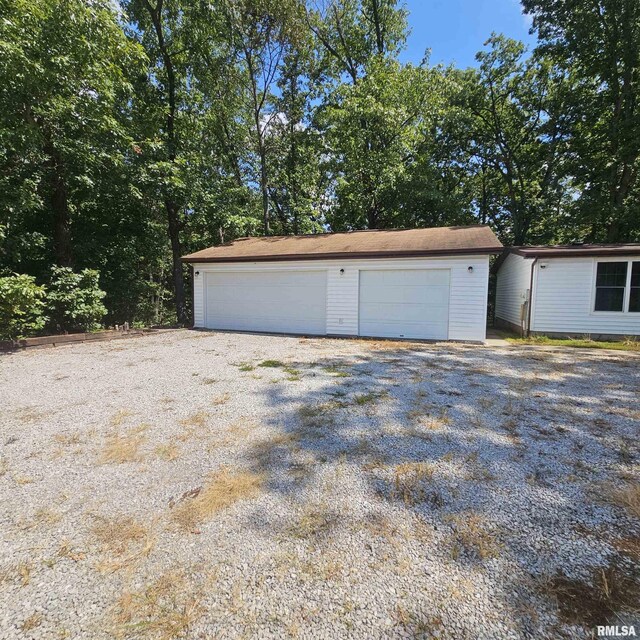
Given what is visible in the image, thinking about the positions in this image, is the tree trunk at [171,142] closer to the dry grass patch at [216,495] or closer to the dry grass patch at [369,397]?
the dry grass patch at [369,397]

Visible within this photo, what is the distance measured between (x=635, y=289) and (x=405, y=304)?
594 centimetres

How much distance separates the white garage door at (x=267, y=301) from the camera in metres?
9.78

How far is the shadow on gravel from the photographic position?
6.09 feet

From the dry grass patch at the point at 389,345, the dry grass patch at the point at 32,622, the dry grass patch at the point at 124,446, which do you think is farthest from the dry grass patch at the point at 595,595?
the dry grass patch at the point at 389,345

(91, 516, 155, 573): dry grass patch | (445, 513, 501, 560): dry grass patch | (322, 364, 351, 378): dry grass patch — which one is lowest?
(91, 516, 155, 573): dry grass patch

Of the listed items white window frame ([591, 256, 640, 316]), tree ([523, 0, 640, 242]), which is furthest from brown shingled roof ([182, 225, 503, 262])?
tree ([523, 0, 640, 242])

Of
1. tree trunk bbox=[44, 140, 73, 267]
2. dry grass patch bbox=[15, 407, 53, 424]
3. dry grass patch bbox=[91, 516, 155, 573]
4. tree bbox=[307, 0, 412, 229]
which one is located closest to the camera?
dry grass patch bbox=[91, 516, 155, 573]

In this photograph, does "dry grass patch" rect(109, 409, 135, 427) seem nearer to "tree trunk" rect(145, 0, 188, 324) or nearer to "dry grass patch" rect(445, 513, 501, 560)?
"dry grass patch" rect(445, 513, 501, 560)

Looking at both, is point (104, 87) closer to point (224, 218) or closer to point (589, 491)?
point (224, 218)

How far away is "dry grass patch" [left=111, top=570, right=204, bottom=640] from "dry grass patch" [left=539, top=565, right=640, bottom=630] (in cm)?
160

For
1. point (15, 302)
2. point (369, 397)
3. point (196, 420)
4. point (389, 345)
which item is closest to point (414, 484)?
point (369, 397)

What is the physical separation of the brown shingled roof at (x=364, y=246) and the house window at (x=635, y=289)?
11.8 feet

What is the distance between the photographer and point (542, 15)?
13938mm

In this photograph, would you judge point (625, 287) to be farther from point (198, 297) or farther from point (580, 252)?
point (198, 297)
